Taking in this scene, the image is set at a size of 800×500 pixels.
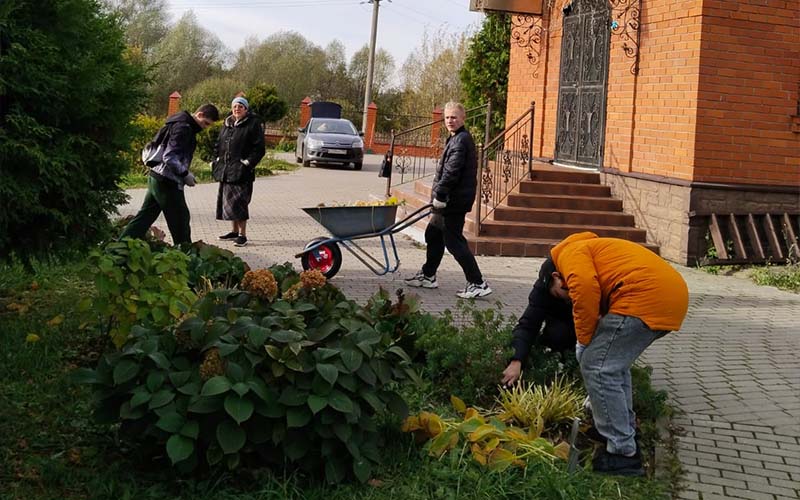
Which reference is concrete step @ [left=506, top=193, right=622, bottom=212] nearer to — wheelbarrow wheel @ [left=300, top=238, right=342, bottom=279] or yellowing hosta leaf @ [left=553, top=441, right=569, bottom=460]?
wheelbarrow wheel @ [left=300, top=238, right=342, bottom=279]

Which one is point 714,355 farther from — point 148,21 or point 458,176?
point 148,21

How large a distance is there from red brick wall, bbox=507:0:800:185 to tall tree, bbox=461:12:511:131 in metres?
6.43

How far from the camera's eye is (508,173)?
13.3 meters

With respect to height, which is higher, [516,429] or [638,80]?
[638,80]

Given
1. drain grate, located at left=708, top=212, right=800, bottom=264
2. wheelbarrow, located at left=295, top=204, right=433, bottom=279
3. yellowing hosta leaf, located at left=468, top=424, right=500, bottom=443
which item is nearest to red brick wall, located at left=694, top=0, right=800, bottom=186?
drain grate, located at left=708, top=212, right=800, bottom=264

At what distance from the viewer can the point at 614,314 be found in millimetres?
4422

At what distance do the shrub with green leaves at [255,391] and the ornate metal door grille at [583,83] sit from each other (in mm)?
10369

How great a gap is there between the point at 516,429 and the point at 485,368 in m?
0.69

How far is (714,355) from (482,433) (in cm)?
352

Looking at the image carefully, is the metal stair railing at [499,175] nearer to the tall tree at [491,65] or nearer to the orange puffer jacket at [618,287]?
the tall tree at [491,65]

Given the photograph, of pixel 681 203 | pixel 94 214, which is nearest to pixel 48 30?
pixel 94 214

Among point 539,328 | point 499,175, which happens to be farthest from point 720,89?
point 539,328

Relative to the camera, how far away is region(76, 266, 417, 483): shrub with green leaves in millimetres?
3752

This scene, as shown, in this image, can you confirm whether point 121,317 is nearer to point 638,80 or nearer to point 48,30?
point 48,30
